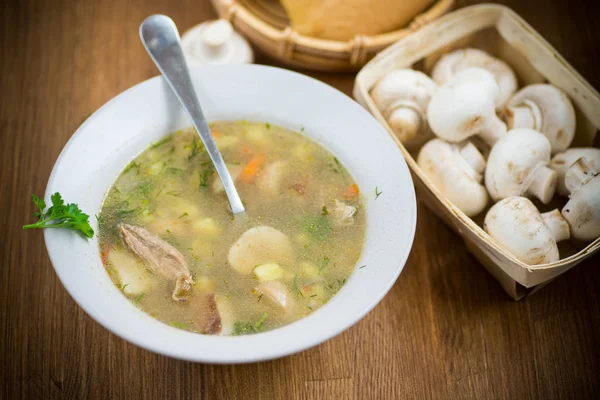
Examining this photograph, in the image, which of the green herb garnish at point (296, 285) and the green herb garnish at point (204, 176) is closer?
the green herb garnish at point (296, 285)

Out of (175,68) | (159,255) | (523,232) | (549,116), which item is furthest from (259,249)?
(549,116)

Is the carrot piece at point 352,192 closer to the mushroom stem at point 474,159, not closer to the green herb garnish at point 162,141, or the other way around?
the mushroom stem at point 474,159

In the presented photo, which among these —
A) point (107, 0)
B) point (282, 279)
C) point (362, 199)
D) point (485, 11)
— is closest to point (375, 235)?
point (362, 199)

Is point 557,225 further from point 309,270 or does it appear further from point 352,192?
point 309,270

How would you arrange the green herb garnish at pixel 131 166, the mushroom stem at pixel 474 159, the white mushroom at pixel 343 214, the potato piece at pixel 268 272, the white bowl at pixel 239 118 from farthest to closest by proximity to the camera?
the mushroom stem at pixel 474 159 < the green herb garnish at pixel 131 166 < the white mushroom at pixel 343 214 < the potato piece at pixel 268 272 < the white bowl at pixel 239 118

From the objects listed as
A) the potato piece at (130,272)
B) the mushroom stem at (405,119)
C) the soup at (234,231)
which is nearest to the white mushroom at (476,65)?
the mushroom stem at (405,119)

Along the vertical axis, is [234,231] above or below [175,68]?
below
